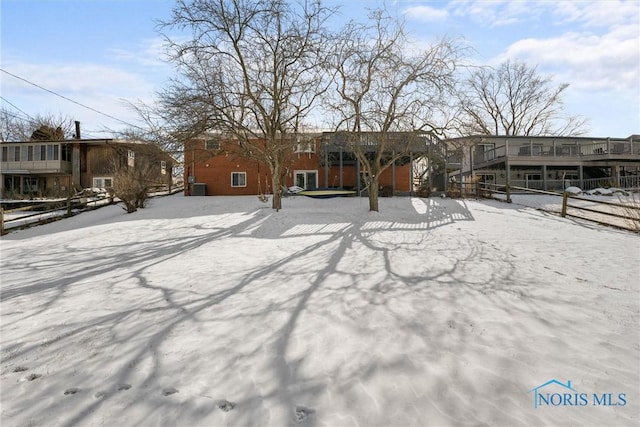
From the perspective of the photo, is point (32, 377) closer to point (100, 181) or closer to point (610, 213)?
Result: point (610, 213)

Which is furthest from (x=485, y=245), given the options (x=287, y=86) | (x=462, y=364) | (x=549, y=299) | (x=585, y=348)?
(x=287, y=86)

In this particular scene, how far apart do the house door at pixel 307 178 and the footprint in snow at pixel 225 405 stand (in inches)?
893

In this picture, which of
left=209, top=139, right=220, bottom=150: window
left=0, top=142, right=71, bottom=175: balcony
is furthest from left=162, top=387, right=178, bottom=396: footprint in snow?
left=0, top=142, right=71, bottom=175: balcony

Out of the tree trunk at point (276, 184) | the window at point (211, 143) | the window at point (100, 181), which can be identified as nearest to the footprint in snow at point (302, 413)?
the tree trunk at point (276, 184)

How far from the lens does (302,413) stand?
2.36 metres

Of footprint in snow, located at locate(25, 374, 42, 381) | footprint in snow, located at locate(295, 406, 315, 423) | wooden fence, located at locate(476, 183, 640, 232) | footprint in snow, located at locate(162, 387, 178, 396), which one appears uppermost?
wooden fence, located at locate(476, 183, 640, 232)

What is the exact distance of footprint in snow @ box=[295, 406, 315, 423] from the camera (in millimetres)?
2311

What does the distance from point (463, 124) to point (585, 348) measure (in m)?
12.3

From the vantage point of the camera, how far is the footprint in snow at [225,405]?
7.88ft

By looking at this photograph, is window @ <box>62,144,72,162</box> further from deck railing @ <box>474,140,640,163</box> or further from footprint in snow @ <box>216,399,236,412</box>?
deck railing @ <box>474,140,640,163</box>

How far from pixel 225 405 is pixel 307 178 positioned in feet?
75.4

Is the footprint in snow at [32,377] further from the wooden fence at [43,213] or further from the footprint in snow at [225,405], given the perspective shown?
the wooden fence at [43,213]

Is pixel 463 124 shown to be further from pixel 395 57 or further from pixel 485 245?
pixel 485 245

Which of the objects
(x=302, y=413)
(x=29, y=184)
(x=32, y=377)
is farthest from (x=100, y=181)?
(x=302, y=413)
